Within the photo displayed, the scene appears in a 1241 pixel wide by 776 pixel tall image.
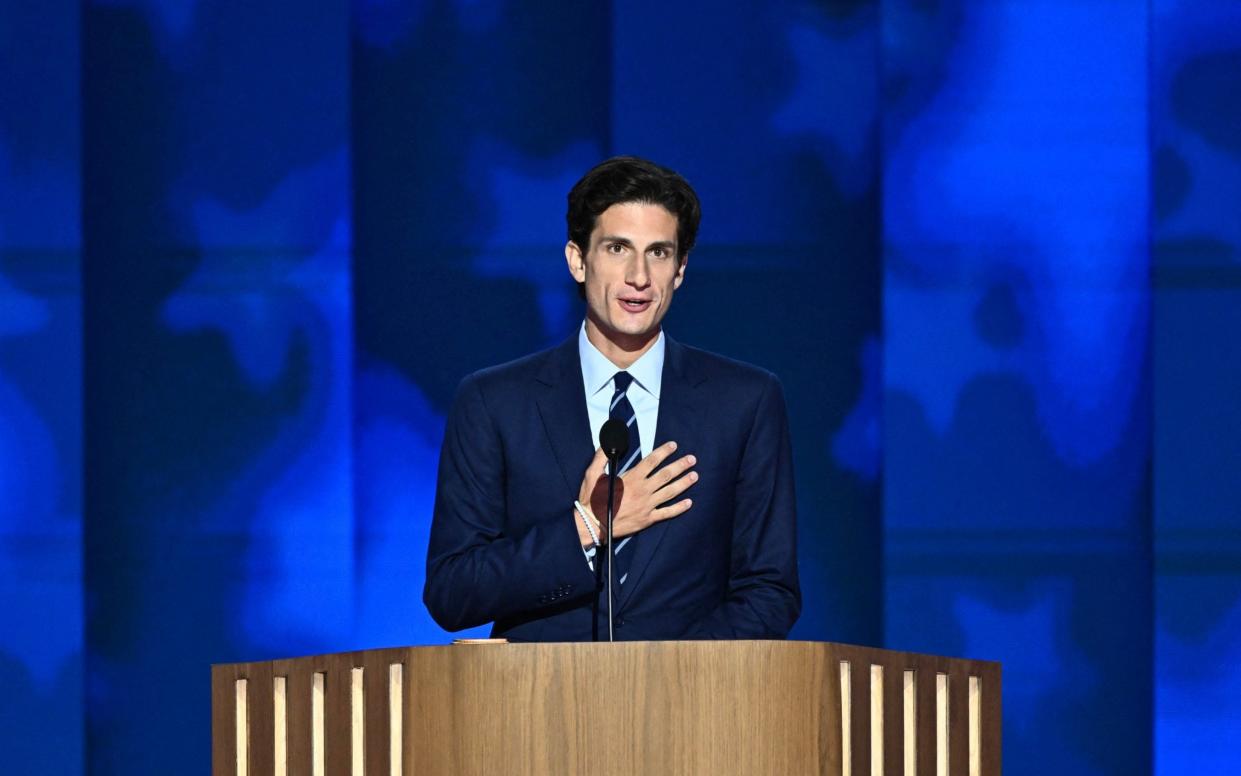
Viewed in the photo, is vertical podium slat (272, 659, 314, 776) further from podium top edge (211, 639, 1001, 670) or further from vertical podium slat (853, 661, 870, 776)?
vertical podium slat (853, 661, 870, 776)

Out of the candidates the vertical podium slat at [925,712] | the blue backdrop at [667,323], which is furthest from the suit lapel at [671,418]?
the blue backdrop at [667,323]

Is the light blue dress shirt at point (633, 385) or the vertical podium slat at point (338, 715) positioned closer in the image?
the vertical podium slat at point (338, 715)

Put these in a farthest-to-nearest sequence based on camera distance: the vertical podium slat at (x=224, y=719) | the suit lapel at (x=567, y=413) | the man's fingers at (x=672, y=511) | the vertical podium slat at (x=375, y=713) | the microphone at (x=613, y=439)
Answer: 1. the suit lapel at (x=567, y=413)
2. the man's fingers at (x=672, y=511)
3. the microphone at (x=613, y=439)
4. the vertical podium slat at (x=375, y=713)
5. the vertical podium slat at (x=224, y=719)

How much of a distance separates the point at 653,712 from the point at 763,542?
68cm

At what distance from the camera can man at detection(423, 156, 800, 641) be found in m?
2.38

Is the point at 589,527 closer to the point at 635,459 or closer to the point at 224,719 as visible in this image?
the point at 635,459

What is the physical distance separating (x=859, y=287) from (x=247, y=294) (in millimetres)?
1641

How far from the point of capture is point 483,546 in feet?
7.68

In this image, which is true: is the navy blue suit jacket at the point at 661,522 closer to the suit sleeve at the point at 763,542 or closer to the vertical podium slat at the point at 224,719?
the suit sleeve at the point at 763,542

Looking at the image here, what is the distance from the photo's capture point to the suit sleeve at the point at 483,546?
7.23 ft

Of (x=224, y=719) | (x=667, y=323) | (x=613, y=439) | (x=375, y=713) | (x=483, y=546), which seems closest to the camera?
(x=224, y=719)

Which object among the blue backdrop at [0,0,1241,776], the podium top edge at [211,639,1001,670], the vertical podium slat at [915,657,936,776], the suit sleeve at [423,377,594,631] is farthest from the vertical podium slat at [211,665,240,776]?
the blue backdrop at [0,0,1241,776]

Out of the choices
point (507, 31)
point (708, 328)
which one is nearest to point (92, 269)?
point (507, 31)

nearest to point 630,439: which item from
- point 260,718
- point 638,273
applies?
point 638,273
